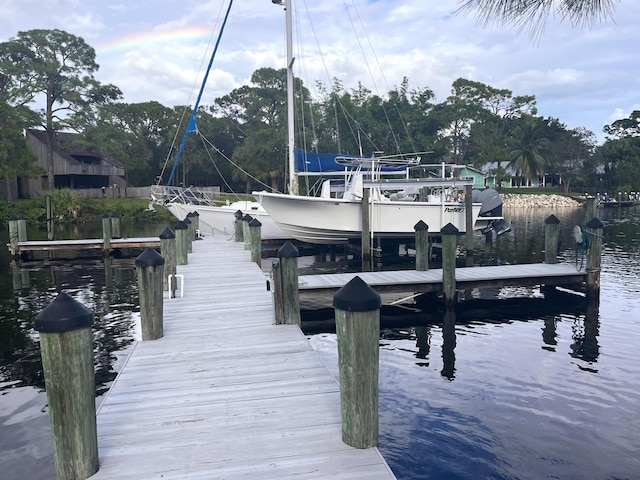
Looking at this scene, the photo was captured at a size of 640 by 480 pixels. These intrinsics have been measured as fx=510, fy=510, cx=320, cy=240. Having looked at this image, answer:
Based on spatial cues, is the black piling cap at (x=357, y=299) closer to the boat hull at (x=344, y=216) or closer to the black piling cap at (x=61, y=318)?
the black piling cap at (x=61, y=318)

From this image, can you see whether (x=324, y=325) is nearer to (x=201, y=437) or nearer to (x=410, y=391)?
(x=410, y=391)

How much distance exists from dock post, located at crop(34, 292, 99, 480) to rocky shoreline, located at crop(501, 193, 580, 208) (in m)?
67.3

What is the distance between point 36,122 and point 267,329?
39.8 meters

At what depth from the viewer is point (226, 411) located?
500 cm

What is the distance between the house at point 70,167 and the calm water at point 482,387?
118 ft

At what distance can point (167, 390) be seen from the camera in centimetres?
556

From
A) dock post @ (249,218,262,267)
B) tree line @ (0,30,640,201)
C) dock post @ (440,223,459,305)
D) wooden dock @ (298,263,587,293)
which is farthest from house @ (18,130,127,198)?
dock post @ (440,223,459,305)

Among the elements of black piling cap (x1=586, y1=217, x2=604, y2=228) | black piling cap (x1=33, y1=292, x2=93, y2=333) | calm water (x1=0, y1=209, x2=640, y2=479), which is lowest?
calm water (x1=0, y1=209, x2=640, y2=479)

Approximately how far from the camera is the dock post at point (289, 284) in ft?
26.0

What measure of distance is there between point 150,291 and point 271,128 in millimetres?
51277

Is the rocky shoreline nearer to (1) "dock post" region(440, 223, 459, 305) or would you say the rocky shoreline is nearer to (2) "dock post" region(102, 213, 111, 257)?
(2) "dock post" region(102, 213, 111, 257)

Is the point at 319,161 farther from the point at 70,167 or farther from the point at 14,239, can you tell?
the point at 70,167

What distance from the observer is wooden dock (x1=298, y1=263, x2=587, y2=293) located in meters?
12.1

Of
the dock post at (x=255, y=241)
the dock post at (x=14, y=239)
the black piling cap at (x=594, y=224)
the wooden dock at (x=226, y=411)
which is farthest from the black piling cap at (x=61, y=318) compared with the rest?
the dock post at (x=14, y=239)
